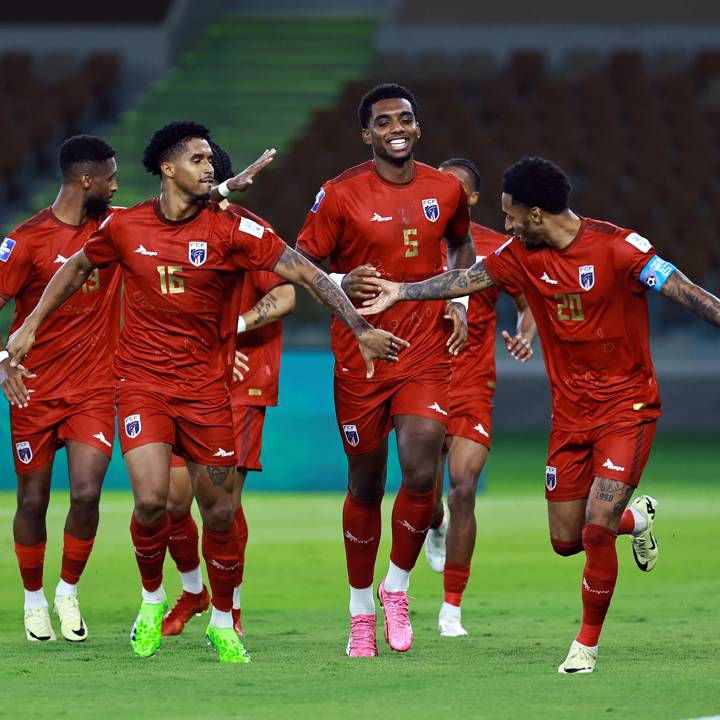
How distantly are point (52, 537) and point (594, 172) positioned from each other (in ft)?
42.2

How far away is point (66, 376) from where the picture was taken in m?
8.00

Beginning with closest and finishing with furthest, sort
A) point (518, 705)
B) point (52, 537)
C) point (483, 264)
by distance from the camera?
point (518, 705)
point (483, 264)
point (52, 537)

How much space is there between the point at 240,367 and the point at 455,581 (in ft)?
4.88

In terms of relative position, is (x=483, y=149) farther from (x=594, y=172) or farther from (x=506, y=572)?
(x=506, y=572)

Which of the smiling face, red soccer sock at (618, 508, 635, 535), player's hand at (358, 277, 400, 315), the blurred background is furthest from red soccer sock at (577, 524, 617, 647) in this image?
the blurred background

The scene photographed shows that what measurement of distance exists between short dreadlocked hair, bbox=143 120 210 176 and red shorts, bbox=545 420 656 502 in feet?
6.74

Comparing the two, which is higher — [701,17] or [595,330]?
[701,17]

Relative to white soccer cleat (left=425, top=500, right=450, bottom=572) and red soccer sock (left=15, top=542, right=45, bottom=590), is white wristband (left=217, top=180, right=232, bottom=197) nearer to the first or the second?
red soccer sock (left=15, top=542, right=45, bottom=590)

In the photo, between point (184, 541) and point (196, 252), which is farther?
point (184, 541)

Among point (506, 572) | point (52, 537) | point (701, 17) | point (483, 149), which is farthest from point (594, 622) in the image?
point (701, 17)

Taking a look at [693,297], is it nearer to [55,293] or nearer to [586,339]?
[586,339]

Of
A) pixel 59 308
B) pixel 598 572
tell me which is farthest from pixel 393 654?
pixel 59 308

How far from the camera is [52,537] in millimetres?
12070

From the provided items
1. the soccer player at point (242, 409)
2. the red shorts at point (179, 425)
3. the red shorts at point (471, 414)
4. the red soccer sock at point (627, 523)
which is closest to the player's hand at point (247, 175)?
the soccer player at point (242, 409)
